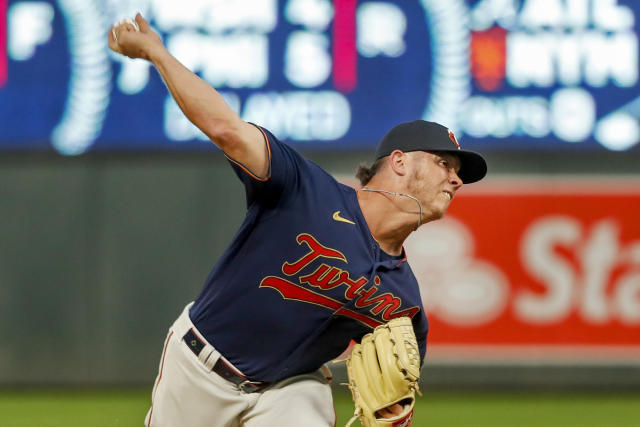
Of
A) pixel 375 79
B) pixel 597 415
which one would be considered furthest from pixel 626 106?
pixel 597 415

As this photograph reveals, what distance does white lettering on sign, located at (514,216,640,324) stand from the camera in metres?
6.64

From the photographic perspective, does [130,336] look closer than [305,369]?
No

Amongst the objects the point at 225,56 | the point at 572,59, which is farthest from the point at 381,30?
the point at 572,59

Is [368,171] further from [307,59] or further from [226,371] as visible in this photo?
[307,59]

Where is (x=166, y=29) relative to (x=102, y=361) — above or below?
above

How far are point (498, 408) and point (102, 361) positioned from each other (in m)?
2.82

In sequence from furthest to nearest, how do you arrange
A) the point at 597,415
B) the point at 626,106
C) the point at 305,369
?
the point at 626,106 → the point at 597,415 → the point at 305,369

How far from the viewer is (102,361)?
22.2ft

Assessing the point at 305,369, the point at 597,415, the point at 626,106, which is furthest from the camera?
the point at 626,106

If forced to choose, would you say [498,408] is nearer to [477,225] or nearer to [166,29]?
[477,225]

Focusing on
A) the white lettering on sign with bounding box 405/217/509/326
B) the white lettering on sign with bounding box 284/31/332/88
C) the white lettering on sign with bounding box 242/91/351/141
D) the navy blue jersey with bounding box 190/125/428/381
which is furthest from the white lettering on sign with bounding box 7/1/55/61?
the navy blue jersey with bounding box 190/125/428/381

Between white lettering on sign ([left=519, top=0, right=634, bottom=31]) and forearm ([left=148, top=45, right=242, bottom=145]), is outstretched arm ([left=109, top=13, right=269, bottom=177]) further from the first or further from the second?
white lettering on sign ([left=519, top=0, right=634, bottom=31])

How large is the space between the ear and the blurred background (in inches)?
134

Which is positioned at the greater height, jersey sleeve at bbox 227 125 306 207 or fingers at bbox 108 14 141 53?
fingers at bbox 108 14 141 53
